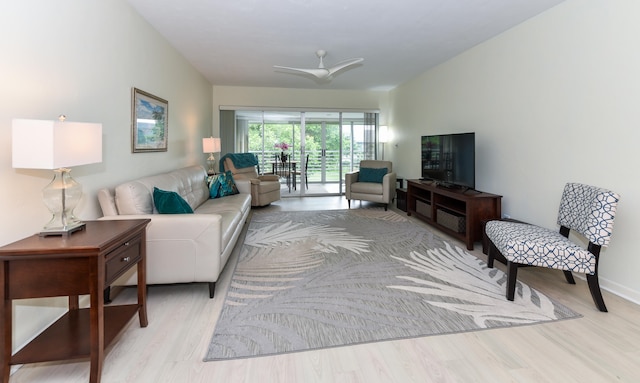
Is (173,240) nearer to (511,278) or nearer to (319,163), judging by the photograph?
(511,278)

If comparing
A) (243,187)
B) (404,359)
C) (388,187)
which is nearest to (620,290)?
(404,359)

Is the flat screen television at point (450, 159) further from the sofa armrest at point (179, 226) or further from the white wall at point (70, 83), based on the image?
the white wall at point (70, 83)

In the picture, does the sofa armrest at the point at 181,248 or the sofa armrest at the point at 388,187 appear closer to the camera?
the sofa armrest at the point at 181,248

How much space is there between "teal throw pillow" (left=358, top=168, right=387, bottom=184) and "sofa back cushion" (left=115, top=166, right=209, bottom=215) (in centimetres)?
308

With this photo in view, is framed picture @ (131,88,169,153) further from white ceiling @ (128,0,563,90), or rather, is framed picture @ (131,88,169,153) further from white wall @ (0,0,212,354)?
white ceiling @ (128,0,563,90)

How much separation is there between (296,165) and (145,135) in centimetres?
444

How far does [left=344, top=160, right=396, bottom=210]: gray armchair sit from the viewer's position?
6008mm

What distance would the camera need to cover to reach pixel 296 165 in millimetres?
7707

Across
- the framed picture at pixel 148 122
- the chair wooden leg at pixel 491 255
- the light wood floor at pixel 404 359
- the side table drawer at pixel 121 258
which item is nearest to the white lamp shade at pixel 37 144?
the side table drawer at pixel 121 258

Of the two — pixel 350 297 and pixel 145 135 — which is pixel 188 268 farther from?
pixel 145 135

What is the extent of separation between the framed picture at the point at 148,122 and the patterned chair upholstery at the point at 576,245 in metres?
3.42

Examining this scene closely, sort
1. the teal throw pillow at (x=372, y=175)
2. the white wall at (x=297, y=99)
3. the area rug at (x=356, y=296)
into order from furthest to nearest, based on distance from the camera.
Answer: the white wall at (x=297, y=99), the teal throw pillow at (x=372, y=175), the area rug at (x=356, y=296)

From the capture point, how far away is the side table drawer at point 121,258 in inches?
64.1

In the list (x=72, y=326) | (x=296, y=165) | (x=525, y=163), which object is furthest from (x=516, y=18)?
(x=296, y=165)
